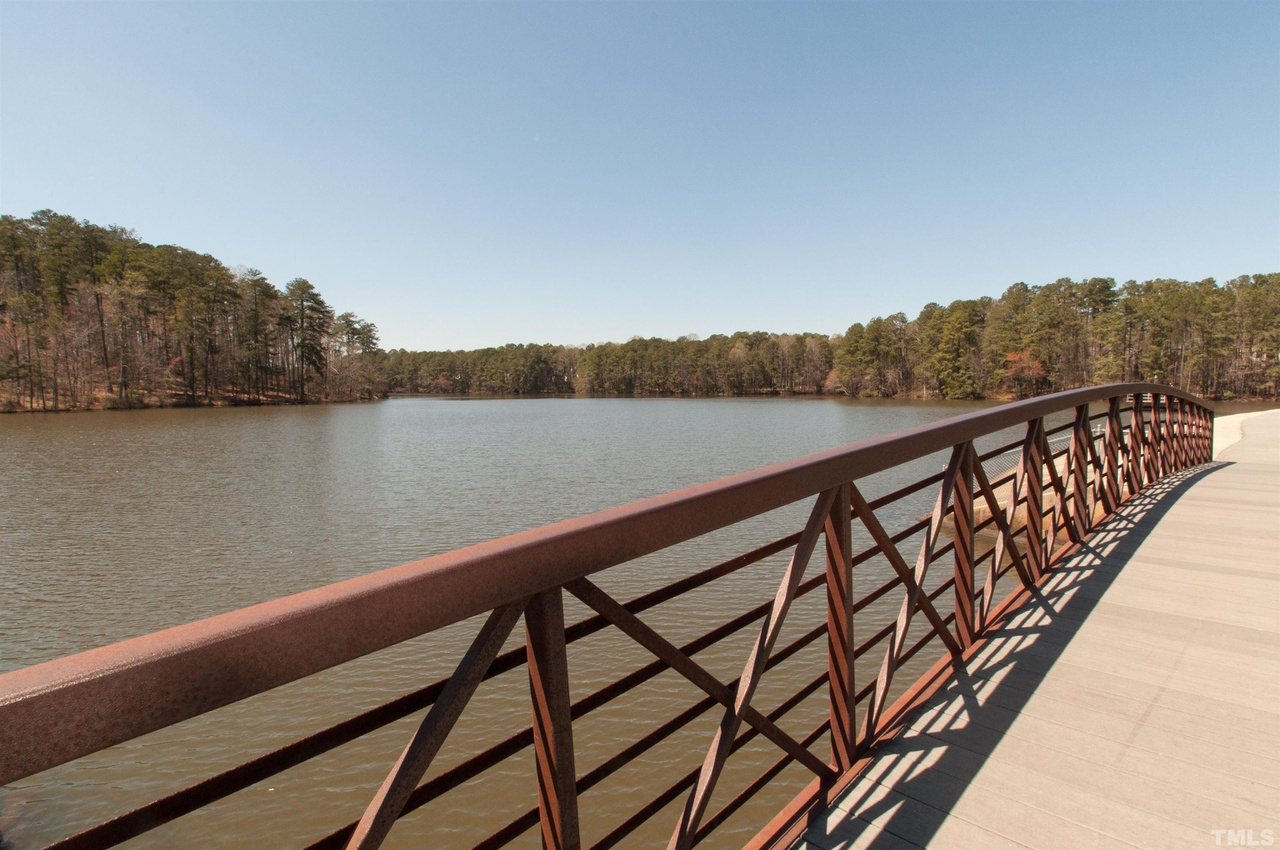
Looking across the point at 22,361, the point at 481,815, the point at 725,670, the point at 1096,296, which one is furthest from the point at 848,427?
the point at 22,361

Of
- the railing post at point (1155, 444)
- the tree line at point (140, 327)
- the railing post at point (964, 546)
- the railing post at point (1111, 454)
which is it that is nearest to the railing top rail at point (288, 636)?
the railing post at point (964, 546)

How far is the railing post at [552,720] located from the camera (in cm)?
117

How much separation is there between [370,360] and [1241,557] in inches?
3288

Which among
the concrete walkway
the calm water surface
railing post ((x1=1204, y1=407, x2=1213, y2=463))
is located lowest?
the calm water surface

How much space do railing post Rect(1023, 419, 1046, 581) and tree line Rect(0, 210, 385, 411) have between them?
5576 cm

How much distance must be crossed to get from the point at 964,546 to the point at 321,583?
8.70 m

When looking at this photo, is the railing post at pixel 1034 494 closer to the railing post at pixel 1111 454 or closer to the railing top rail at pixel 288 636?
the railing post at pixel 1111 454

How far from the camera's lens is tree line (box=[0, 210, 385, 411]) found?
43281 millimetres

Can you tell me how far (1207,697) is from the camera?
2592mm

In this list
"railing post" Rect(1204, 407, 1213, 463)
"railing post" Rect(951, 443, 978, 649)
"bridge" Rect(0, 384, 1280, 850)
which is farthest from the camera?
"railing post" Rect(1204, 407, 1213, 463)

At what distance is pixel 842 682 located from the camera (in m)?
2.13

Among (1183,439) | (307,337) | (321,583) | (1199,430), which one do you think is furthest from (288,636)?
(307,337)

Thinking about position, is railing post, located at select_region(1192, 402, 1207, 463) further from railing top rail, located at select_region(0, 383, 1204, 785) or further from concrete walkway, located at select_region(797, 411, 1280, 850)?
railing top rail, located at select_region(0, 383, 1204, 785)

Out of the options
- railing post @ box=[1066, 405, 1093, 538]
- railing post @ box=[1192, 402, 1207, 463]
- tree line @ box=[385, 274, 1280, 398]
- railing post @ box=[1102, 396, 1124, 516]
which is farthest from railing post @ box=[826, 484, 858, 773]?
tree line @ box=[385, 274, 1280, 398]
